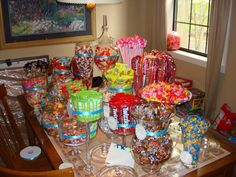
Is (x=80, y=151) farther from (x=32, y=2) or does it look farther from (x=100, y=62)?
(x=32, y=2)

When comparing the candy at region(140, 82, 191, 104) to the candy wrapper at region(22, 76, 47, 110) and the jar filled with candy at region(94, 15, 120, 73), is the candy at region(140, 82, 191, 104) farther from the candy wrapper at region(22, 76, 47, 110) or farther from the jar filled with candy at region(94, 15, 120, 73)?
the candy wrapper at region(22, 76, 47, 110)

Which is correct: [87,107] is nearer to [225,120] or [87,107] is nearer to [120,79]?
[120,79]

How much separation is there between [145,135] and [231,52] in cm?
196

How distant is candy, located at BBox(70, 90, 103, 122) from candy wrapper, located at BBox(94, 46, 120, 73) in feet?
2.13

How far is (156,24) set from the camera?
11.3 ft

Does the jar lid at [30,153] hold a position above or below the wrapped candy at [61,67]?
below

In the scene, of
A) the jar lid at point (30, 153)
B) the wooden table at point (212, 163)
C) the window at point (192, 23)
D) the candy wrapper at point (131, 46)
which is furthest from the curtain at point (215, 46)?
the jar lid at point (30, 153)

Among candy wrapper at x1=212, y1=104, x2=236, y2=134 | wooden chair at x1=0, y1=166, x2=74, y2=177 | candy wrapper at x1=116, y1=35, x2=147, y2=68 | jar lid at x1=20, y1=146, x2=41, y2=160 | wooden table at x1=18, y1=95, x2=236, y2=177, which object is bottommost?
candy wrapper at x1=212, y1=104, x2=236, y2=134

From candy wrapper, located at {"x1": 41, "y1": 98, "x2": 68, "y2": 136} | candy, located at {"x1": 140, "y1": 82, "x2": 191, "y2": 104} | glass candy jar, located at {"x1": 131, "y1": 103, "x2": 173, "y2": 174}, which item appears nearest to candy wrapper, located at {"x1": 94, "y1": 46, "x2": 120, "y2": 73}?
candy wrapper, located at {"x1": 41, "y1": 98, "x2": 68, "y2": 136}

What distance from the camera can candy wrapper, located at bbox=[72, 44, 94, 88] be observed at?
1.88 metres

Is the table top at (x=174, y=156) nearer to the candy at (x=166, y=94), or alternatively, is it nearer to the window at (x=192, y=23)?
the candy at (x=166, y=94)

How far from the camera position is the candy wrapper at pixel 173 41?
347 centimetres

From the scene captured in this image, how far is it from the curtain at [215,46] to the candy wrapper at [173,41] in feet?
2.36

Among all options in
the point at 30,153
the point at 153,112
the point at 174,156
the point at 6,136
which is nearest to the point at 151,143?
the point at 153,112
